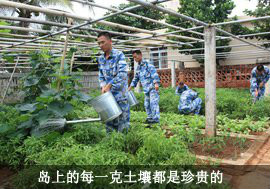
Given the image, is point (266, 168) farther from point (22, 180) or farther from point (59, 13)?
point (59, 13)

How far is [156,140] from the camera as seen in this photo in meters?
3.18

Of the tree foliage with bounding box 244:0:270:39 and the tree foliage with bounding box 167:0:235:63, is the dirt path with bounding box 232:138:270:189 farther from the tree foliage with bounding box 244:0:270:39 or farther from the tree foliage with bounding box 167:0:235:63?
the tree foliage with bounding box 167:0:235:63

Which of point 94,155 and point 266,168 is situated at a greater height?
point 94,155

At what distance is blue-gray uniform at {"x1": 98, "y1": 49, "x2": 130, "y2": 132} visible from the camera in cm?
386

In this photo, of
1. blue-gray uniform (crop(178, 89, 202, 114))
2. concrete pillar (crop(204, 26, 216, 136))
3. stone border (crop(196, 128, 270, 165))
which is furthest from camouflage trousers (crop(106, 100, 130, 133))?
blue-gray uniform (crop(178, 89, 202, 114))

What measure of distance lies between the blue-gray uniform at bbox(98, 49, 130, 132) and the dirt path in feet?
6.26

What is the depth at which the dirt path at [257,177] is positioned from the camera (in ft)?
9.05

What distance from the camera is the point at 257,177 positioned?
2973 millimetres

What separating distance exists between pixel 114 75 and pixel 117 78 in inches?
8.8

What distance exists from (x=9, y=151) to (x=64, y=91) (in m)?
1.29

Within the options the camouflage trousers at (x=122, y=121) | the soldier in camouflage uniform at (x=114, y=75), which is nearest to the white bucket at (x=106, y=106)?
the soldier in camouflage uniform at (x=114, y=75)

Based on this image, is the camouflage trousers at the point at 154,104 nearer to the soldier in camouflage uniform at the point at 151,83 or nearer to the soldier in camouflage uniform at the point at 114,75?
the soldier in camouflage uniform at the point at 151,83

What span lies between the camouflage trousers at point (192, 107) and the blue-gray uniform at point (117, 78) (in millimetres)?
3314

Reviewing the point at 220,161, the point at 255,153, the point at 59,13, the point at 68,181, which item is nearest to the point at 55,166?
the point at 68,181
